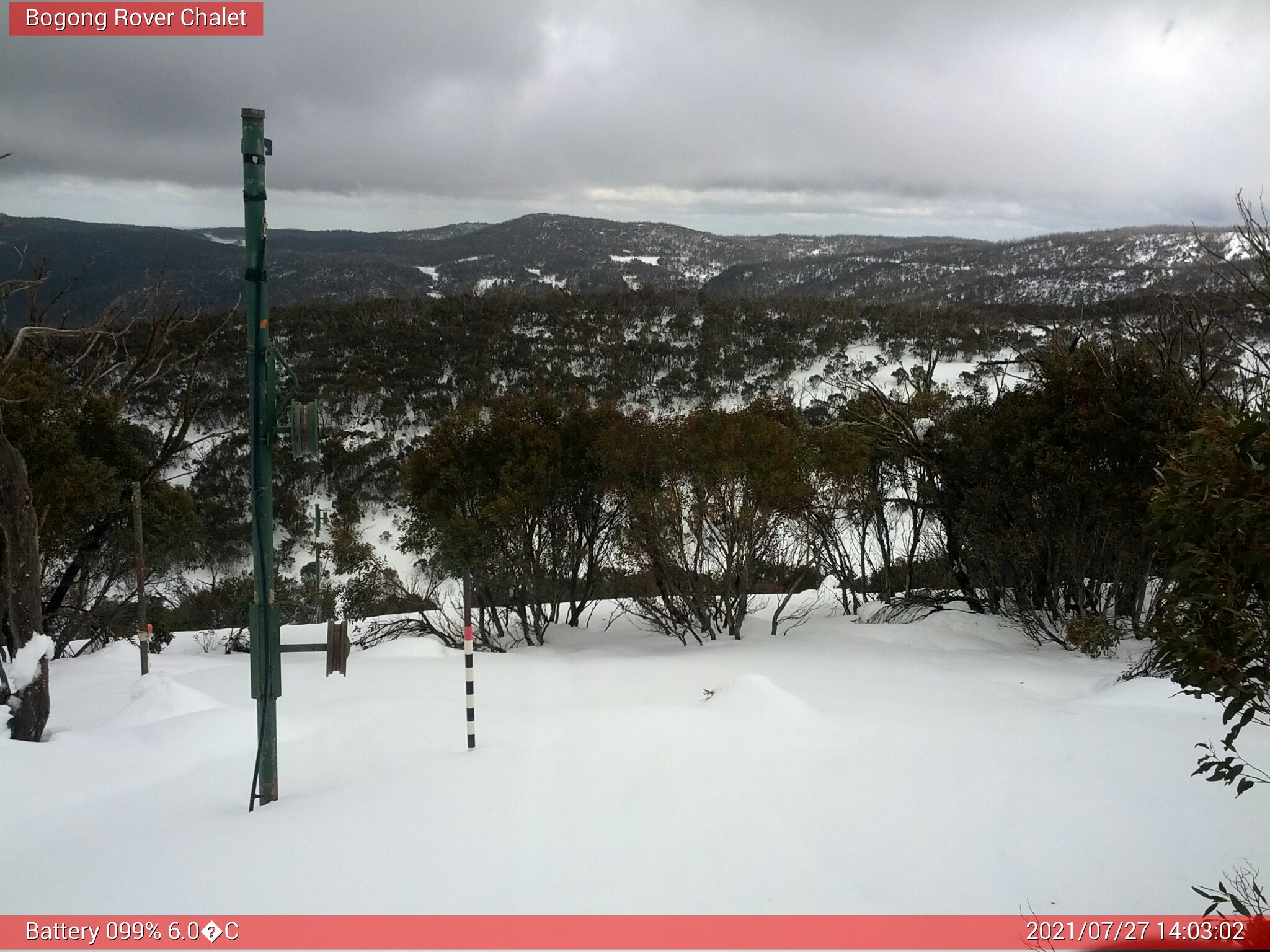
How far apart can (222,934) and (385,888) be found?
2.10ft

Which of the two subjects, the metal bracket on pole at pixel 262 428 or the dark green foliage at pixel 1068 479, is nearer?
the metal bracket on pole at pixel 262 428

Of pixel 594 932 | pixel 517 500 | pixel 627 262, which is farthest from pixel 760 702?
pixel 627 262

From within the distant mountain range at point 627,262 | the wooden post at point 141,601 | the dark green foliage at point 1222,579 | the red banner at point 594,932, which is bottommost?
the wooden post at point 141,601

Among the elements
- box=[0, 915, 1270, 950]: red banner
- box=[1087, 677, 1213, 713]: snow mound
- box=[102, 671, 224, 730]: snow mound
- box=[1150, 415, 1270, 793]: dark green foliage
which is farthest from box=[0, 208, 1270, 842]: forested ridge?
box=[0, 915, 1270, 950]: red banner

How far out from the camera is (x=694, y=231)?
17238 centimetres

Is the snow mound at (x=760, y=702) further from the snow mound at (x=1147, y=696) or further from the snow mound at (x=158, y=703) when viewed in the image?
the snow mound at (x=158, y=703)

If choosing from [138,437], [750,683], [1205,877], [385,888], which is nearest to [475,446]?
[138,437]

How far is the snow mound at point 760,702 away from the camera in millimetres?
6224

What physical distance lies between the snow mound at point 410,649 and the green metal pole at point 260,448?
756cm

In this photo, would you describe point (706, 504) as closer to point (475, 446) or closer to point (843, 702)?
point (475, 446)

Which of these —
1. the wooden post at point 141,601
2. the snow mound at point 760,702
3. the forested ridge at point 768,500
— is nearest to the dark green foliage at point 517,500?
the forested ridge at point 768,500

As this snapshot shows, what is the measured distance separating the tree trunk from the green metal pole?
10.4 feet

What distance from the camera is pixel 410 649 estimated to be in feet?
44.2

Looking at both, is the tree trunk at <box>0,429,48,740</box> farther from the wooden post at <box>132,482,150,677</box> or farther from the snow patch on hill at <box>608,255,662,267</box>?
the snow patch on hill at <box>608,255,662,267</box>
